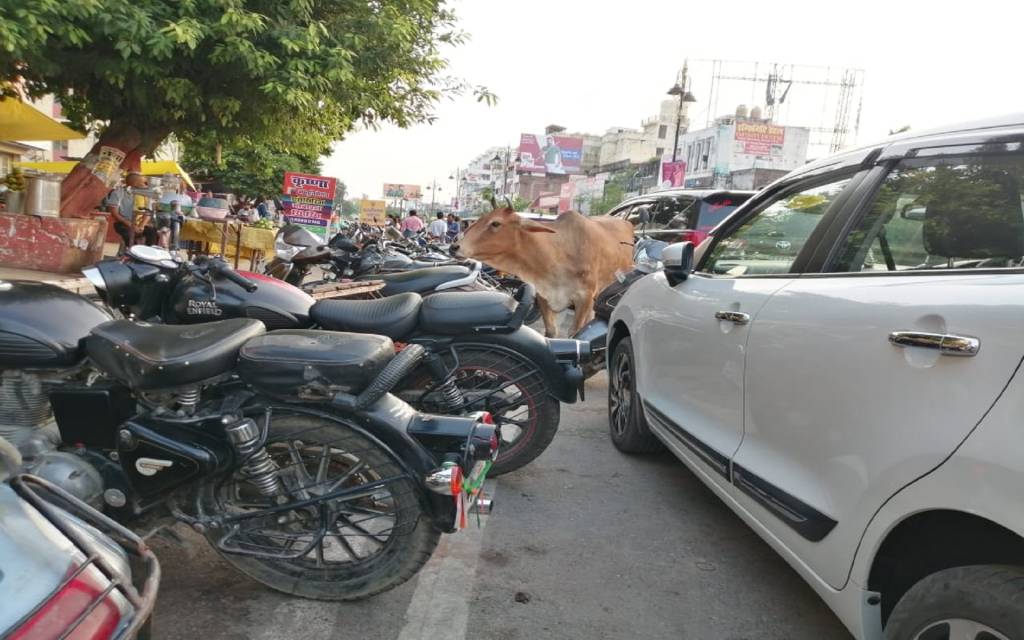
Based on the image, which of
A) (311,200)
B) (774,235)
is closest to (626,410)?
(774,235)

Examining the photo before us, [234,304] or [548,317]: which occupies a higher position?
[234,304]

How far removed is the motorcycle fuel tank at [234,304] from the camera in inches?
138

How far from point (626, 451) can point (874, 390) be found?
8.64 feet

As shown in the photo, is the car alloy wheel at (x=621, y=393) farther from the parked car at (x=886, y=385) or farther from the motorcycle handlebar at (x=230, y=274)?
the motorcycle handlebar at (x=230, y=274)

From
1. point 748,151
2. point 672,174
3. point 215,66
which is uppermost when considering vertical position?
point 748,151

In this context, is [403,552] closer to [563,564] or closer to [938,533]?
[563,564]

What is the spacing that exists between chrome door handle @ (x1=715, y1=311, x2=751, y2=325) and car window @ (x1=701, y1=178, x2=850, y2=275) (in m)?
0.27

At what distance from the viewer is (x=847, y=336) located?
2.14 meters

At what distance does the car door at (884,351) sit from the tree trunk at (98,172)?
8802 millimetres

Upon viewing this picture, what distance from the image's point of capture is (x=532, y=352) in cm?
371

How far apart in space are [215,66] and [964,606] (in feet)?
25.7

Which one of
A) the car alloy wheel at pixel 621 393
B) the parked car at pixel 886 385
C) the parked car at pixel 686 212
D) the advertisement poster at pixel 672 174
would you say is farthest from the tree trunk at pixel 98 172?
the advertisement poster at pixel 672 174

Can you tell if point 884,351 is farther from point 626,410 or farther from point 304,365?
point 626,410

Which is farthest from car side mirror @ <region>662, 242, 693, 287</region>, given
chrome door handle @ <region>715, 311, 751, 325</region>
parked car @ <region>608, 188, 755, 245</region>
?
parked car @ <region>608, 188, 755, 245</region>
